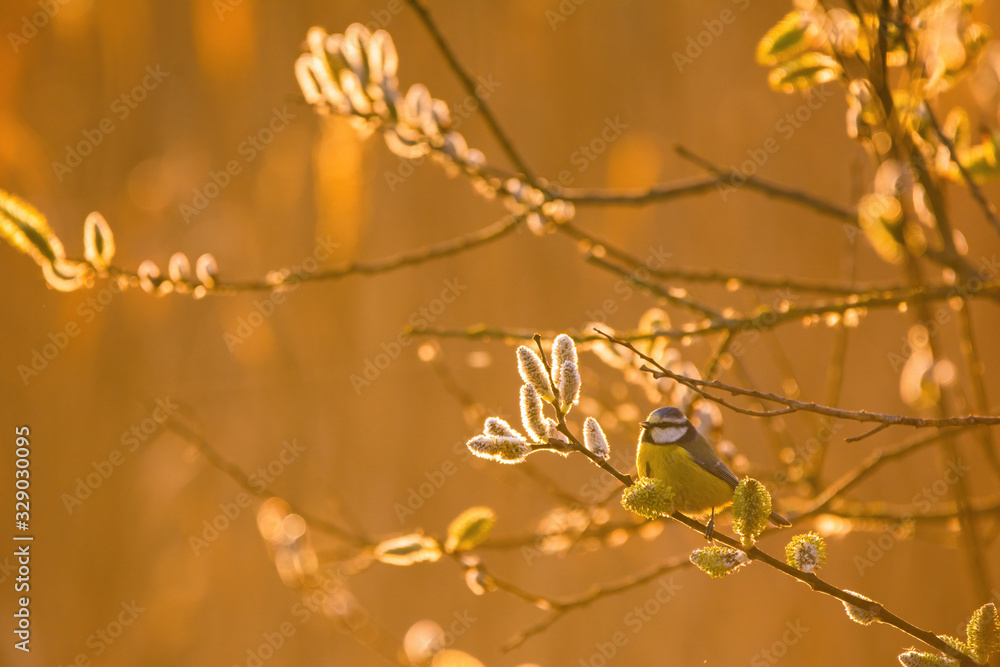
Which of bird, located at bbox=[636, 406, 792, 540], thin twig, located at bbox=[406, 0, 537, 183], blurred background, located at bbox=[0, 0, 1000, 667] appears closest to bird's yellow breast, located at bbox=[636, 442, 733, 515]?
bird, located at bbox=[636, 406, 792, 540]

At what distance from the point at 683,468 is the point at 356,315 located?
61.1 inches

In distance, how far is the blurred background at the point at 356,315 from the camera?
1729 millimetres

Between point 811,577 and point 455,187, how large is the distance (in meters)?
1.67

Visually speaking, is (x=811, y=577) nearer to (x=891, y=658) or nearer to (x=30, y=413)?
(x=891, y=658)

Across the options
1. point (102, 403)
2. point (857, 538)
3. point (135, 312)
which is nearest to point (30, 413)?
point (102, 403)

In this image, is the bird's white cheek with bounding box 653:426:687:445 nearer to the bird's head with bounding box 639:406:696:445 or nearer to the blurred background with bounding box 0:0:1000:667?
the bird's head with bounding box 639:406:696:445

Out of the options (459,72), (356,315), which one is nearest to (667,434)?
(459,72)

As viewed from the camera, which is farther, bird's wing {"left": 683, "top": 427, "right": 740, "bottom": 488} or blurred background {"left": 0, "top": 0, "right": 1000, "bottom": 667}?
blurred background {"left": 0, "top": 0, "right": 1000, "bottom": 667}

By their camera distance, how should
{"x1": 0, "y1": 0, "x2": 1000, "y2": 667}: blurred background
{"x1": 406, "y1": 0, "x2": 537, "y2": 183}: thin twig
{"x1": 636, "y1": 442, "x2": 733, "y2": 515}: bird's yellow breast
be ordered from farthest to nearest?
{"x1": 0, "y1": 0, "x2": 1000, "y2": 667}: blurred background
{"x1": 406, "y1": 0, "x2": 537, "y2": 183}: thin twig
{"x1": 636, "y1": 442, "x2": 733, "y2": 515}: bird's yellow breast

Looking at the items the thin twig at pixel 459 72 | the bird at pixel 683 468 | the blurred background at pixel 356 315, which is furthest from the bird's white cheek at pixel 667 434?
the blurred background at pixel 356 315

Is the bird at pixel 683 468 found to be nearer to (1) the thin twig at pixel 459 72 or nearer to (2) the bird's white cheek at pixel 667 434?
(2) the bird's white cheek at pixel 667 434

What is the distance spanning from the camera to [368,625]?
182 cm

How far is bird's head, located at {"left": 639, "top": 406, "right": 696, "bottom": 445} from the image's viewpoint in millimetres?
562

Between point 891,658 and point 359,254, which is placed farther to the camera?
point 359,254
